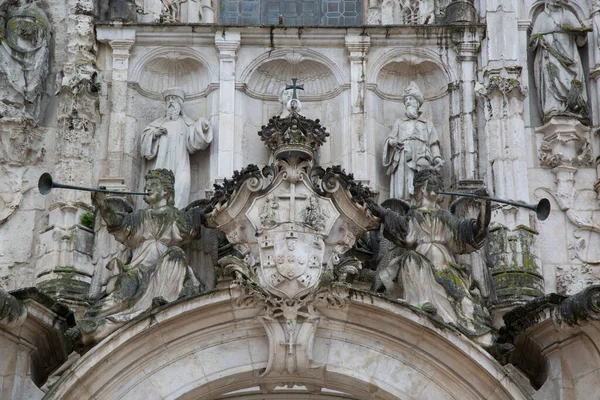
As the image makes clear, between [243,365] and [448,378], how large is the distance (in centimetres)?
209

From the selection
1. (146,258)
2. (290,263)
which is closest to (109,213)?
(146,258)

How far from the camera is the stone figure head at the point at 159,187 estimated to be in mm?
19141

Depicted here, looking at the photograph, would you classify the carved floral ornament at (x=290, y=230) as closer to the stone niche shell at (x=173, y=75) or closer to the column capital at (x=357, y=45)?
the column capital at (x=357, y=45)

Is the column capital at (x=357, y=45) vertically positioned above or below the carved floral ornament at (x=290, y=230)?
above

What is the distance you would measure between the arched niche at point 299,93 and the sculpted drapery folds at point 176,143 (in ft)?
1.84

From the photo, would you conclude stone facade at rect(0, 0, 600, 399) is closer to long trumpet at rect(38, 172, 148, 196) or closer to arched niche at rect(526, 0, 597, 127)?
arched niche at rect(526, 0, 597, 127)

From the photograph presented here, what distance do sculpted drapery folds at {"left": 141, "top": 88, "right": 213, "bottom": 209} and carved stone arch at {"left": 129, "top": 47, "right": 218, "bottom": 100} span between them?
0.60 m

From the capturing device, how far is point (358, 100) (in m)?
20.6

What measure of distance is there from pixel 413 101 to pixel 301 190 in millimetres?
2807

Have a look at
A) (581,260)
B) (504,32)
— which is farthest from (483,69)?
(581,260)

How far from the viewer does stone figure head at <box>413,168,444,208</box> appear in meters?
19.1

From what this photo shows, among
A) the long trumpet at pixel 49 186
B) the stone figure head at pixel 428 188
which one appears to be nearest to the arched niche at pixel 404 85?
the stone figure head at pixel 428 188

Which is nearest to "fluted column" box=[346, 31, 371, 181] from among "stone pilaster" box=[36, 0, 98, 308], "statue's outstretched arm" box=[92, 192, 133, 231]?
"statue's outstretched arm" box=[92, 192, 133, 231]

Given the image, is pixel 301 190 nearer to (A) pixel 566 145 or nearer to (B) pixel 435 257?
(B) pixel 435 257
